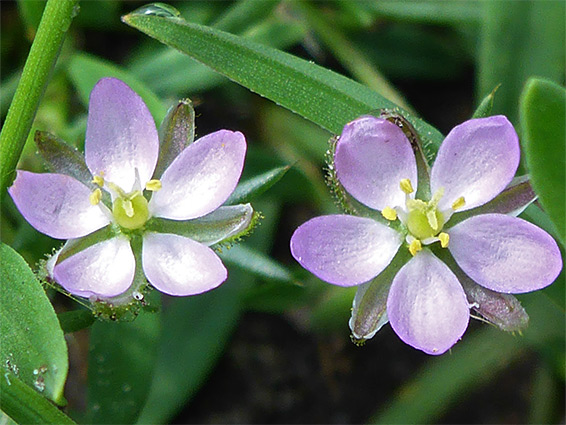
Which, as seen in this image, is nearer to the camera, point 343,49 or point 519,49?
point 519,49

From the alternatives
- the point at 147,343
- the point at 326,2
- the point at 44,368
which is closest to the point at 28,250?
the point at 147,343

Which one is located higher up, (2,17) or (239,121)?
(2,17)

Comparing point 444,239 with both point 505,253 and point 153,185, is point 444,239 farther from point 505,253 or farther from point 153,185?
point 153,185

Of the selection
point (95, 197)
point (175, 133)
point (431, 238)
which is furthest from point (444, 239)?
point (95, 197)

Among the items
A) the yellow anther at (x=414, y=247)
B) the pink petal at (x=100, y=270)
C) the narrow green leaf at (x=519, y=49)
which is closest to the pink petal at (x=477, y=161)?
the yellow anther at (x=414, y=247)

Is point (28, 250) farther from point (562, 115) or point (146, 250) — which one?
point (562, 115)

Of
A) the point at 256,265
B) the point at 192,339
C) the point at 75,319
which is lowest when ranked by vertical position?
the point at 192,339

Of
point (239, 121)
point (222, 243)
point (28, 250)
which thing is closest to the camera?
point (222, 243)

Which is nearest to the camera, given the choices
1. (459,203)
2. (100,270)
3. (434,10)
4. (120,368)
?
(100,270)
